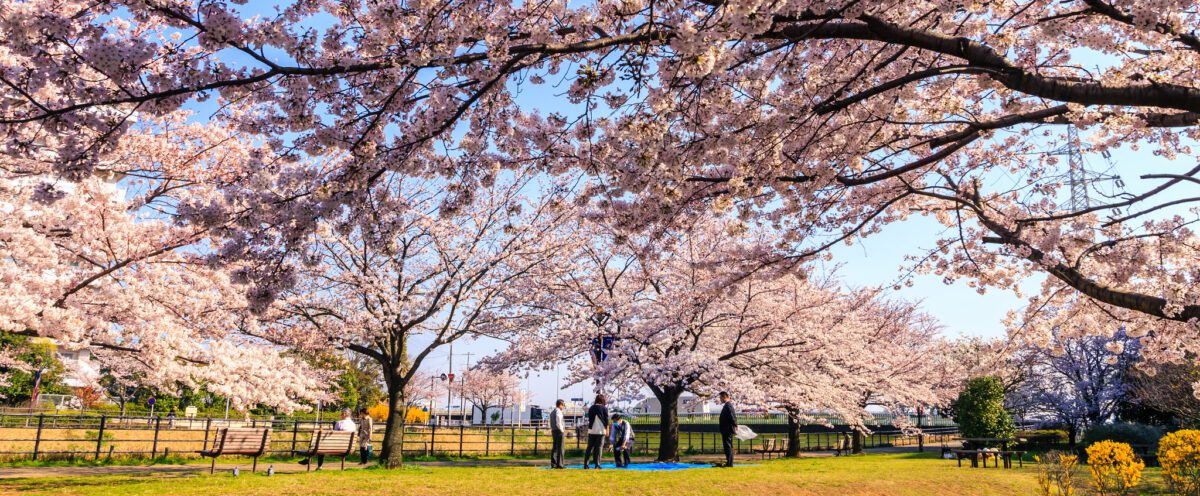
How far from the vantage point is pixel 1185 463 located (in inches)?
344

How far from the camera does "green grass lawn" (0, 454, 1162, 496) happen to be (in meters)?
9.11

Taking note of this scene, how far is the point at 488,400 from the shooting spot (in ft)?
218

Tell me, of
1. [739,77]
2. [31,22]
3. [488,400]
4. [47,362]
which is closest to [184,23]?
[31,22]

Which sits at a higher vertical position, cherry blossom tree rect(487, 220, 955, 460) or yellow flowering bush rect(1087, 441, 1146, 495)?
cherry blossom tree rect(487, 220, 955, 460)

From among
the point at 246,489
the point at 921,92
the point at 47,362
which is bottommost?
the point at 246,489

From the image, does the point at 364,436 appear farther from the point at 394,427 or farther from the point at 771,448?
the point at 771,448

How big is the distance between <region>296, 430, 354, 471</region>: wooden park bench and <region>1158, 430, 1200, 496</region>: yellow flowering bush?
1285cm

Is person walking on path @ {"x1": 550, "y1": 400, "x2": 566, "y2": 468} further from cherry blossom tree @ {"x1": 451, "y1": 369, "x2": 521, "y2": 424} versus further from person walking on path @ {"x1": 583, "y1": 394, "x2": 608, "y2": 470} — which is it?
cherry blossom tree @ {"x1": 451, "y1": 369, "x2": 521, "y2": 424}

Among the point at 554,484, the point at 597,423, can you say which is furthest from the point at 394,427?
the point at 554,484

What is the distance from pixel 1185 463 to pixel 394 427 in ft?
44.8

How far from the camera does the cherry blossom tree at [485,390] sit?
201 feet

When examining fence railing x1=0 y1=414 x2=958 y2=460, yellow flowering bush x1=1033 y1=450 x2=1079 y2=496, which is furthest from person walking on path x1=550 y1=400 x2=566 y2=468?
yellow flowering bush x1=1033 y1=450 x2=1079 y2=496

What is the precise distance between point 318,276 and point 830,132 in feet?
42.8

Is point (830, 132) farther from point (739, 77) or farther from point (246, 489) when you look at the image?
point (246, 489)
